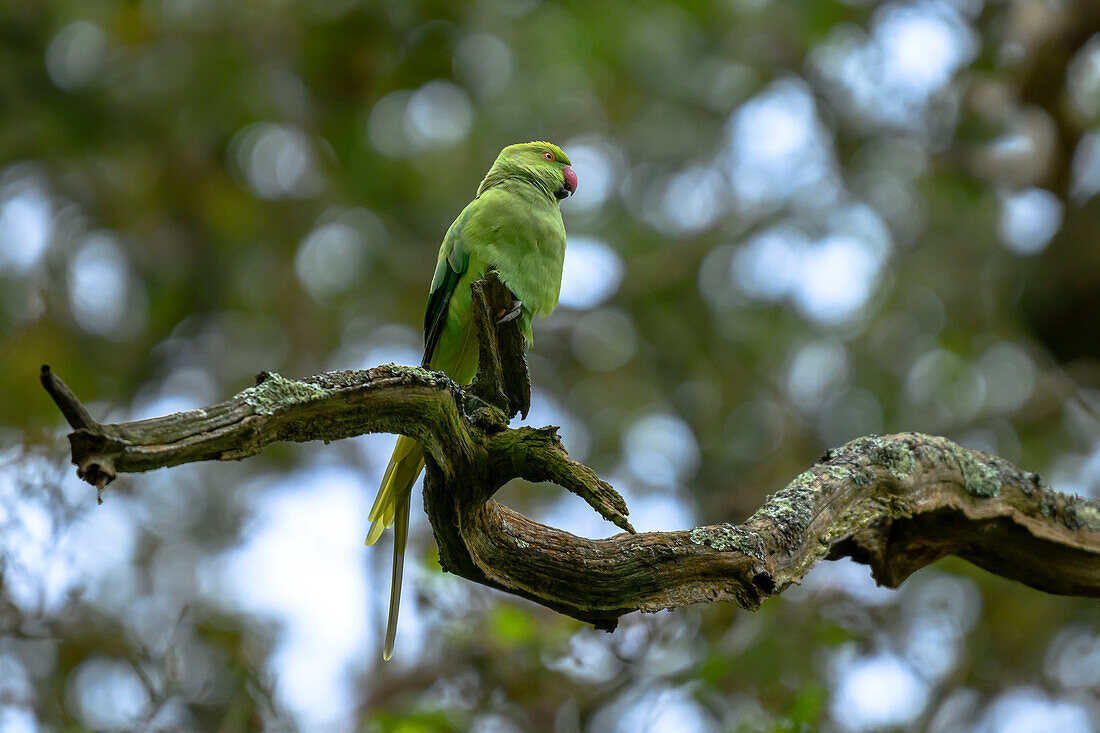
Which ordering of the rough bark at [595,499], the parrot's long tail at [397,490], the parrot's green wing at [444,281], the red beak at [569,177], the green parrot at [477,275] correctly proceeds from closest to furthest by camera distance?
1. the rough bark at [595,499]
2. the parrot's long tail at [397,490]
3. the green parrot at [477,275]
4. the parrot's green wing at [444,281]
5. the red beak at [569,177]

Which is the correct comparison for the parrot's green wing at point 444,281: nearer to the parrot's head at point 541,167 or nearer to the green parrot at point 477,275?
the green parrot at point 477,275

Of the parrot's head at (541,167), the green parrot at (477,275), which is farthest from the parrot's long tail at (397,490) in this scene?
the parrot's head at (541,167)

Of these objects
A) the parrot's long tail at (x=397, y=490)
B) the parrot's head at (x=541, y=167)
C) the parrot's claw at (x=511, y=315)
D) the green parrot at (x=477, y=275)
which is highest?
the parrot's head at (x=541, y=167)

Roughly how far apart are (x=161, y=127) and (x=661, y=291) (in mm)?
5395

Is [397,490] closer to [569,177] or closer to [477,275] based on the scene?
[477,275]

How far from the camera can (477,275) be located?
415 cm

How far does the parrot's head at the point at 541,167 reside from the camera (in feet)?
15.8

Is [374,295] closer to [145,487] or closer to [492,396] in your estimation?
[145,487]

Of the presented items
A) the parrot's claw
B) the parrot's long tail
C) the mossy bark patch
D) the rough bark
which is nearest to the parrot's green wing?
the parrot's claw

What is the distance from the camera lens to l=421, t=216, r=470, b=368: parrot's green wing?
428 cm

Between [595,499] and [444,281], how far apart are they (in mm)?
2054

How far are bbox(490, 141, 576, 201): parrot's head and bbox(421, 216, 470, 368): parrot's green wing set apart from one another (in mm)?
521

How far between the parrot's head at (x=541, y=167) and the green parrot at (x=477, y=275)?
5cm

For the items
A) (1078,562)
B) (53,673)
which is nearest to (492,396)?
(1078,562)
